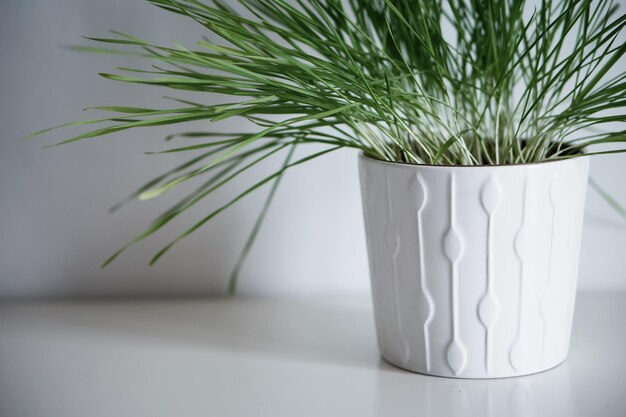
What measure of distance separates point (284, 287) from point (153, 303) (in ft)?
0.40

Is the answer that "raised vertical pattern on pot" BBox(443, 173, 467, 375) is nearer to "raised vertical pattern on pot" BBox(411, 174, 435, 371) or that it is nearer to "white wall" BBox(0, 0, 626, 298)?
"raised vertical pattern on pot" BBox(411, 174, 435, 371)

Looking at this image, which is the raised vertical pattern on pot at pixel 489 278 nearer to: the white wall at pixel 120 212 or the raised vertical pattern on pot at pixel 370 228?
the raised vertical pattern on pot at pixel 370 228

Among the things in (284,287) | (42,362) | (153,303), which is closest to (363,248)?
(284,287)

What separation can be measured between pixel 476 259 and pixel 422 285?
40mm

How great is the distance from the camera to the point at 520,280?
1.59ft

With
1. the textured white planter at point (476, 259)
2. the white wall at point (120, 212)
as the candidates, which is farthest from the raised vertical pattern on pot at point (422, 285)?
the white wall at point (120, 212)

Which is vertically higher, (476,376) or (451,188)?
(451,188)

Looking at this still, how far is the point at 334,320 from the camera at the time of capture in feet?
2.14

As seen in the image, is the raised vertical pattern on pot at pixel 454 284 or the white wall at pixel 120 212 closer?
the raised vertical pattern on pot at pixel 454 284

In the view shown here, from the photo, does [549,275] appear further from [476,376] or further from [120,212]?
[120,212]

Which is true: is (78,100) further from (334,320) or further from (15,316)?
(334,320)

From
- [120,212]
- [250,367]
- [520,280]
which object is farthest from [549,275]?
[120,212]

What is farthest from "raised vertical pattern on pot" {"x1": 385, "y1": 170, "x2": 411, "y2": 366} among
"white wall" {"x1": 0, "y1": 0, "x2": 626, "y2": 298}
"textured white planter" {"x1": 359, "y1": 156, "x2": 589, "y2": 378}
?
"white wall" {"x1": 0, "y1": 0, "x2": 626, "y2": 298}

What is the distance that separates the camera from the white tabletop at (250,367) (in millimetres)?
485
